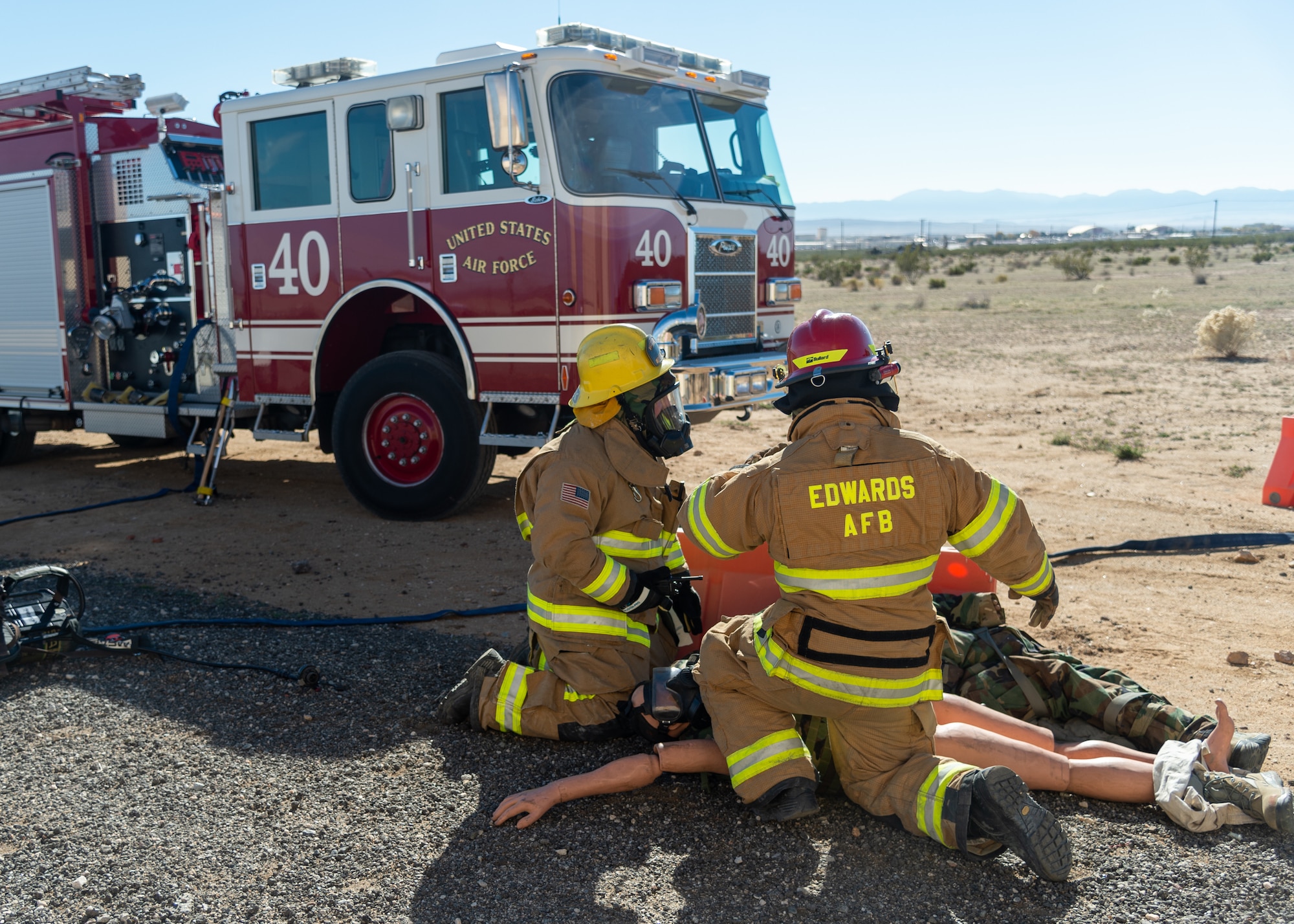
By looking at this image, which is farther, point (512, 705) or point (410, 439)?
point (410, 439)

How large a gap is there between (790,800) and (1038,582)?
0.97 m

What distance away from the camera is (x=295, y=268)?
7840 millimetres

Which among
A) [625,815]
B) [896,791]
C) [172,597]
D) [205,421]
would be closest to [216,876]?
[625,815]

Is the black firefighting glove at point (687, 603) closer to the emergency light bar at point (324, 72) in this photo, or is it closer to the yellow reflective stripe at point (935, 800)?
the yellow reflective stripe at point (935, 800)

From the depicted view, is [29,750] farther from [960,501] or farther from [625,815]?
[960,501]

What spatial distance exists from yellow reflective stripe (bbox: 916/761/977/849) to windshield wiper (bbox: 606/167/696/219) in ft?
15.4

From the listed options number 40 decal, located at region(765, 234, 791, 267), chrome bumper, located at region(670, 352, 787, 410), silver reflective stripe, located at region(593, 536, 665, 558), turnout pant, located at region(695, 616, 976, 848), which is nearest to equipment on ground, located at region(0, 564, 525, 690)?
silver reflective stripe, located at region(593, 536, 665, 558)

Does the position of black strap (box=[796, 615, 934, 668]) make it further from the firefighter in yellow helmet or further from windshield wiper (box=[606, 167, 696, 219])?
windshield wiper (box=[606, 167, 696, 219])

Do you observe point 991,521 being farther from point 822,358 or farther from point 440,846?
point 440,846

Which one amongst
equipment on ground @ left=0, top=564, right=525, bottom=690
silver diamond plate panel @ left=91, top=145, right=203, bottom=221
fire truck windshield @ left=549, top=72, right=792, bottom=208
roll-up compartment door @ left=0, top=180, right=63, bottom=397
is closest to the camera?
equipment on ground @ left=0, top=564, right=525, bottom=690

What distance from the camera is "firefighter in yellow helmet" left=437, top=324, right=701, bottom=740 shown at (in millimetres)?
3939

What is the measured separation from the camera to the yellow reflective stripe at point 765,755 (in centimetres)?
333

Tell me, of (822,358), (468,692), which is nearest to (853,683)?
(822,358)

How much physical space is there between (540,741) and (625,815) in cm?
64
